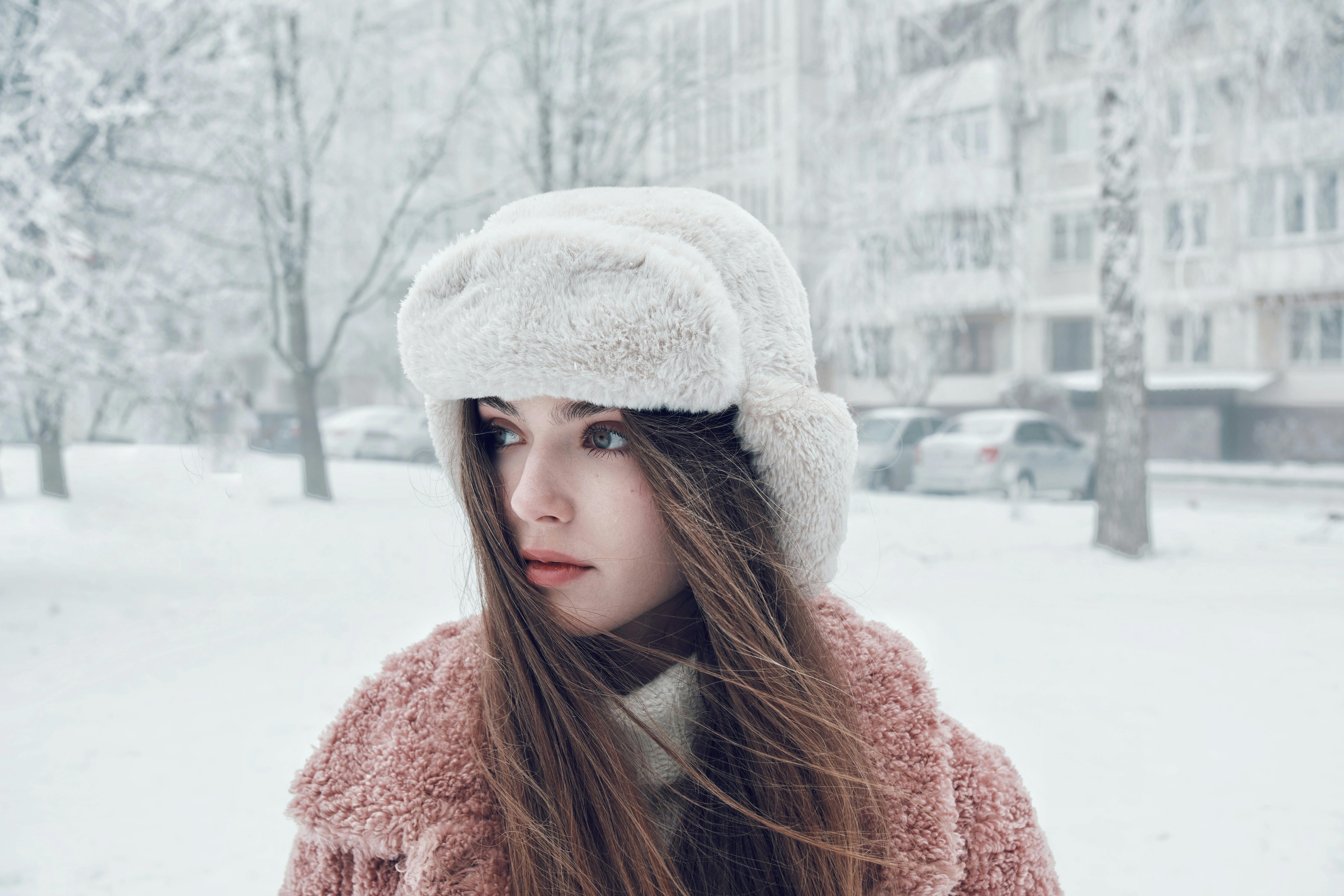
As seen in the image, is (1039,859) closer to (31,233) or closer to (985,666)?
(985,666)

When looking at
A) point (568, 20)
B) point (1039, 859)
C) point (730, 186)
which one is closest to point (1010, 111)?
point (730, 186)

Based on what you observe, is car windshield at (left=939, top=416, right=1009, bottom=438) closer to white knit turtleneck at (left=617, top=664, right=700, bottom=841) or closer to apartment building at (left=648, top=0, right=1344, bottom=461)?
apartment building at (left=648, top=0, right=1344, bottom=461)

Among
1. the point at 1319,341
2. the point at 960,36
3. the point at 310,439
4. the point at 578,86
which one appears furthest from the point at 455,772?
the point at 1319,341

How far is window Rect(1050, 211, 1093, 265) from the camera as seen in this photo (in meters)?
19.3

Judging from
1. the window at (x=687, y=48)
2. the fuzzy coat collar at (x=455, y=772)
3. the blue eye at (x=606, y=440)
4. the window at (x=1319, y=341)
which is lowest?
the fuzzy coat collar at (x=455, y=772)

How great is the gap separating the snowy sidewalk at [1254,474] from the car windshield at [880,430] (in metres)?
4.14

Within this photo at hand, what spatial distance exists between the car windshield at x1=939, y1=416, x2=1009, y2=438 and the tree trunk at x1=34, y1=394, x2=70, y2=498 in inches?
378

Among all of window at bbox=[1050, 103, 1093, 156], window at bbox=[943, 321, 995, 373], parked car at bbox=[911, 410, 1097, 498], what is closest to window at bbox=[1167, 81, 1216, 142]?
parked car at bbox=[911, 410, 1097, 498]

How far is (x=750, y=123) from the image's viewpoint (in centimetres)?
941

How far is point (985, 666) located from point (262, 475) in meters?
7.70

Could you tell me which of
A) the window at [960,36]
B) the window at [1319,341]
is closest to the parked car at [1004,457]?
the window at [960,36]

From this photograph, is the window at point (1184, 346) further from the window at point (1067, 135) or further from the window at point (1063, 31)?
the window at point (1063, 31)

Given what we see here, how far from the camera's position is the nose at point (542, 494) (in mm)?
1038

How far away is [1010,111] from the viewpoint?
341 inches
